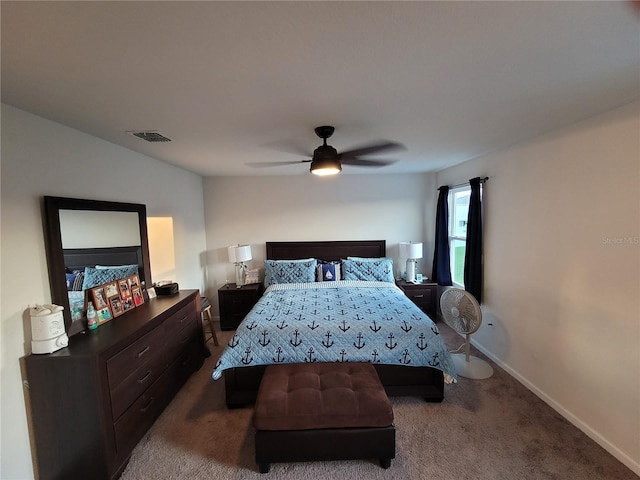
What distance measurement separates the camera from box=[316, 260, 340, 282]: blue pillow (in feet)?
12.7

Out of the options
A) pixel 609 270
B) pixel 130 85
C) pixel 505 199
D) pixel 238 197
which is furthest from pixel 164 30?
pixel 238 197

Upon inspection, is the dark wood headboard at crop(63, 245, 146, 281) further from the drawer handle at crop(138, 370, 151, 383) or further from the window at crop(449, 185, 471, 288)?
the window at crop(449, 185, 471, 288)

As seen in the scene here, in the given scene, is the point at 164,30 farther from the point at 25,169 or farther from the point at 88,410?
the point at 88,410

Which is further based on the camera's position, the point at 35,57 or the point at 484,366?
the point at 484,366

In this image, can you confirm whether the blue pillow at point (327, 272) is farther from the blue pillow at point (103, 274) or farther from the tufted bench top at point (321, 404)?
the blue pillow at point (103, 274)

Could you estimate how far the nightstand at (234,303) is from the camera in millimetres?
3830

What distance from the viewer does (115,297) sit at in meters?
2.21

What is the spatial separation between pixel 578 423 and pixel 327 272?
275 centimetres

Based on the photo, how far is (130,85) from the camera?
137 centimetres

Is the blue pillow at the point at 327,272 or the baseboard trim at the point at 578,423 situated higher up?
the blue pillow at the point at 327,272

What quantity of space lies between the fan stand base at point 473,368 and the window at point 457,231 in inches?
43.2

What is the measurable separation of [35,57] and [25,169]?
2.71ft

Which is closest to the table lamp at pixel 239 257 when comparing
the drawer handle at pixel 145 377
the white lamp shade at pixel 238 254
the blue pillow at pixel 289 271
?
the white lamp shade at pixel 238 254

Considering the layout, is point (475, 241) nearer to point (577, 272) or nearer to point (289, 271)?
point (577, 272)
